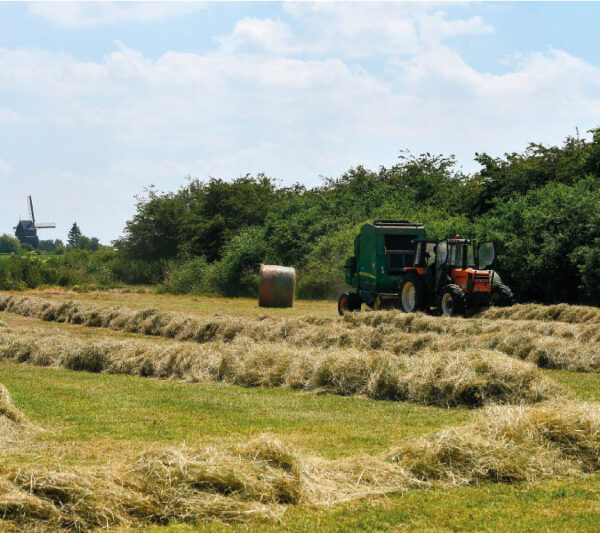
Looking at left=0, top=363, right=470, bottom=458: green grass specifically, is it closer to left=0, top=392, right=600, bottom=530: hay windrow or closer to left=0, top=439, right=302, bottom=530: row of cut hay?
left=0, top=392, right=600, bottom=530: hay windrow

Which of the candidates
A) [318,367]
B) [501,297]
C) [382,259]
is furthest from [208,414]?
[382,259]

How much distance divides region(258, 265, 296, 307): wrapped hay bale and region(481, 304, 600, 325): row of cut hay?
1143 cm

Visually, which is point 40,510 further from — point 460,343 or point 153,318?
point 153,318

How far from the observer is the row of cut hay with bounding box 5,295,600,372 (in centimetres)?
1431

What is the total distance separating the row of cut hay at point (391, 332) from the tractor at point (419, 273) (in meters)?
3.30

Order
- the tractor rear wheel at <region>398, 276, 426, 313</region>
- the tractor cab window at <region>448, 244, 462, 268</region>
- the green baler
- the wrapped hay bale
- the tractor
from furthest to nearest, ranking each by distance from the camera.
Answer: the wrapped hay bale, the green baler, the tractor rear wheel at <region>398, 276, 426, 313</region>, the tractor cab window at <region>448, 244, 462, 268</region>, the tractor

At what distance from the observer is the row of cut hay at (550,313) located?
19.0 m

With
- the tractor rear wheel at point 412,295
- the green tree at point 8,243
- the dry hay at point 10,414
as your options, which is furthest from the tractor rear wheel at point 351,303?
the green tree at point 8,243

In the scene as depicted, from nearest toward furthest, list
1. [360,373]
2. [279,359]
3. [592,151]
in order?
[360,373], [279,359], [592,151]

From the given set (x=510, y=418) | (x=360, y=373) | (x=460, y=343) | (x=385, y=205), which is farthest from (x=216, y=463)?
(x=385, y=205)

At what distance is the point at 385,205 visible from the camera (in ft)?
134

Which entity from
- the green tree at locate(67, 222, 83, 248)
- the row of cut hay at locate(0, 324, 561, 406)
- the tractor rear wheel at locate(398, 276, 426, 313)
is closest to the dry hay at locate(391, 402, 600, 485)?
the row of cut hay at locate(0, 324, 561, 406)

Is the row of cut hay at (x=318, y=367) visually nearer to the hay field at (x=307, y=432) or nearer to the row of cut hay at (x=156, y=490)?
the hay field at (x=307, y=432)

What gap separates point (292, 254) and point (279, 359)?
96.6 ft
